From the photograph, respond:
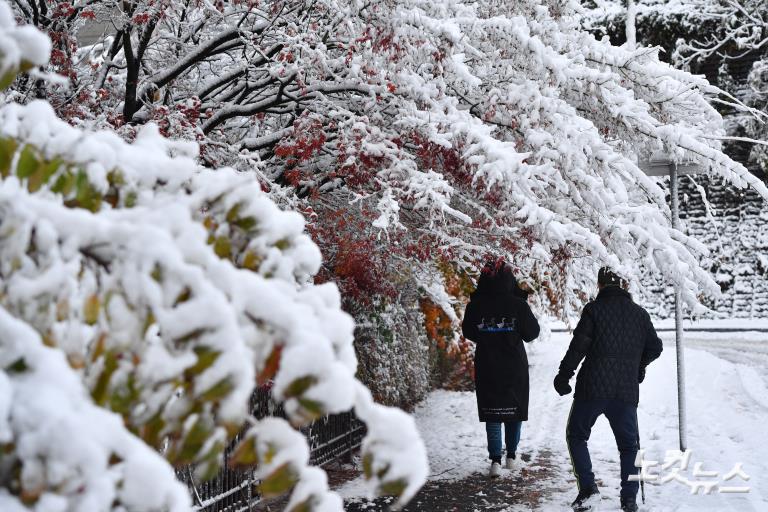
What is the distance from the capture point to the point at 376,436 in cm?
131

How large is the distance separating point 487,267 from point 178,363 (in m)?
5.09

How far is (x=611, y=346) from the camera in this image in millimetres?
5113

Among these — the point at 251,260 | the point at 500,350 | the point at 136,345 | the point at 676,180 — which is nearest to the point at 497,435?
the point at 500,350

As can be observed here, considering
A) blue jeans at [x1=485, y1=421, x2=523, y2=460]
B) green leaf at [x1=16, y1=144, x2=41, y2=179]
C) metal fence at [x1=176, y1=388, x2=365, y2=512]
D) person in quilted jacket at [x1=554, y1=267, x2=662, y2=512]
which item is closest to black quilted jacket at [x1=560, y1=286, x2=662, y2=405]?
person in quilted jacket at [x1=554, y1=267, x2=662, y2=512]

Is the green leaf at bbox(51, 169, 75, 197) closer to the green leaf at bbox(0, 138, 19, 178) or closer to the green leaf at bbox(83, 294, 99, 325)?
the green leaf at bbox(0, 138, 19, 178)

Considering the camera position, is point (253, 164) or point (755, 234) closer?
point (253, 164)

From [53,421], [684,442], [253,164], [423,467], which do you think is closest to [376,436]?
[423,467]

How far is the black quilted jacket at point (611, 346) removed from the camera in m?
5.08

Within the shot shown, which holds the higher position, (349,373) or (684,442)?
(349,373)

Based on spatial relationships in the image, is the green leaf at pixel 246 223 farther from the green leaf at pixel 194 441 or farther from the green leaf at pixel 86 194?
the green leaf at pixel 194 441

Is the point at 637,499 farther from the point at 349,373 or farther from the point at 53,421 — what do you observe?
the point at 53,421

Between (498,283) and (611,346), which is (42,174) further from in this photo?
(498,283)

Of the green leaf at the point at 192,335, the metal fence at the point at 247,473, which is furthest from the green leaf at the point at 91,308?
the metal fence at the point at 247,473

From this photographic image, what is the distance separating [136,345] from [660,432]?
7.88m
